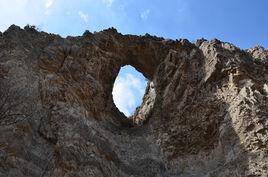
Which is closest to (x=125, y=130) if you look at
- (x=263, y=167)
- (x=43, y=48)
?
(x=43, y=48)

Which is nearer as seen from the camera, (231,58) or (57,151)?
(57,151)

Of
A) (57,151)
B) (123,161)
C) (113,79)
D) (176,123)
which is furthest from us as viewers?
(113,79)

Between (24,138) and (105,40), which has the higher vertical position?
(105,40)

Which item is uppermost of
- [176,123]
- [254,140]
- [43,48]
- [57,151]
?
[43,48]

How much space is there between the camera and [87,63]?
24.1 metres

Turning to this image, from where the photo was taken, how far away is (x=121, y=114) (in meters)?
25.9

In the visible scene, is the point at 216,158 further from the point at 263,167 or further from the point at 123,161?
the point at 123,161

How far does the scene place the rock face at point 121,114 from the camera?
58.1ft

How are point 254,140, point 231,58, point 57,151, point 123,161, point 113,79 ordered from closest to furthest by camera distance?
point 57,151
point 254,140
point 123,161
point 231,58
point 113,79

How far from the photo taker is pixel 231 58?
2394 centimetres

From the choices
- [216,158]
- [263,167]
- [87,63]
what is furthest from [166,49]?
[263,167]

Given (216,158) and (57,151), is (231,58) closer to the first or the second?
(216,158)

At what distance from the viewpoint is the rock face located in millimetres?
17719

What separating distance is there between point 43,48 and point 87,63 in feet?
7.59
